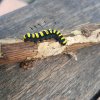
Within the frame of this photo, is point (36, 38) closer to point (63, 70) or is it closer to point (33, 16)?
point (63, 70)

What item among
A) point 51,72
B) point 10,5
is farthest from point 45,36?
point 10,5

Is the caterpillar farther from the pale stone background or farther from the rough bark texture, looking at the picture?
the pale stone background

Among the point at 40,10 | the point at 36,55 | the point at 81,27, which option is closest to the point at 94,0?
the point at 40,10

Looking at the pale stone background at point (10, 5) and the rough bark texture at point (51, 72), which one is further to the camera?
the pale stone background at point (10, 5)

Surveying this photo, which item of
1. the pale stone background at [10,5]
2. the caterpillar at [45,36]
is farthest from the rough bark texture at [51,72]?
the pale stone background at [10,5]

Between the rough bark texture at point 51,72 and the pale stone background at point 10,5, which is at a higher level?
the pale stone background at point 10,5

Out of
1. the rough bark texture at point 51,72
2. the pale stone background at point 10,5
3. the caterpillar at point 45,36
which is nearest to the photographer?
the caterpillar at point 45,36

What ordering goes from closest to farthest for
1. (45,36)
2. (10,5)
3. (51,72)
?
(45,36), (51,72), (10,5)

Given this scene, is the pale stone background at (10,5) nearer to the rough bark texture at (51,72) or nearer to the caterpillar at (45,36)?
the rough bark texture at (51,72)

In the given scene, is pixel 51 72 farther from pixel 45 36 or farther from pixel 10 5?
pixel 10 5
